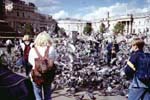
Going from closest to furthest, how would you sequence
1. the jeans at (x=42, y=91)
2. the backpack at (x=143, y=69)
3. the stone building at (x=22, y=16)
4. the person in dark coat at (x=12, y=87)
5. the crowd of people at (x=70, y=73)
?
the person in dark coat at (x=12, y=87)
the backpack at (x=143, y=69)
the crowd of people at (x=70, y=73)
the jeans at (x=42, y=91)
the stone building at (x=22, y=16)

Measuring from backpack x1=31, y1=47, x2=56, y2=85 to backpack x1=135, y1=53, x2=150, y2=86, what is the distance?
1.41 meters

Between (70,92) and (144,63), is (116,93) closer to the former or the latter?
(70,92)

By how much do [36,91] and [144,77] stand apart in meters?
1.84

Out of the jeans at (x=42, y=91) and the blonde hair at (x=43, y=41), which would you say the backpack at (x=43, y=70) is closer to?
the jeans at (x=42, y=91)

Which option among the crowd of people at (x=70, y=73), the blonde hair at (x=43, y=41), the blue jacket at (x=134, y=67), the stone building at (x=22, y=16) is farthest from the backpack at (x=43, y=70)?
the stone building at (x=22, y=16)

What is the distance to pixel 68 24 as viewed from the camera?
150625mm

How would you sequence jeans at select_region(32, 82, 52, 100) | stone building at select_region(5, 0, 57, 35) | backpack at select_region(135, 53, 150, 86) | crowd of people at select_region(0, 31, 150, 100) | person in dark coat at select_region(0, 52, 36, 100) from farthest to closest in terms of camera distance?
stone building at select_region(5, 0, 57, 35) → jeans at select_region(32, 82, 52, 100) → crowd of people at select_region(0, 31, 150, 100) → backpack at select_region(135, 53, 150, 86) → person in dark coat at select_region(0, 52, 36, 100)

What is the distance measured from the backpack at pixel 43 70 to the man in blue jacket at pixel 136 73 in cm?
126

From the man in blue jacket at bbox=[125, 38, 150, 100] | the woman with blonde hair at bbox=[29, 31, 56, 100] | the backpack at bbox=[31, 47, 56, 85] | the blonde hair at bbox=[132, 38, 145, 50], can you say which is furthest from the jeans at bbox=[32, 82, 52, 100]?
the blonde hair at bbox=[132, 38, 145, 50]

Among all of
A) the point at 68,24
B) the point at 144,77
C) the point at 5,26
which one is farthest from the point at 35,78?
the point at 68,24

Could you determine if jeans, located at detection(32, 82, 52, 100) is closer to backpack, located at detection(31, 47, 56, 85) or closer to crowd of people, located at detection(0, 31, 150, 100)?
crowd of people, located at detection(0, 31, 150, 100)

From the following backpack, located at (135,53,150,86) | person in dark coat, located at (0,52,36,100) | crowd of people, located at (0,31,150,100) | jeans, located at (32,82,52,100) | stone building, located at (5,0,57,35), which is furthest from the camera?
stone building, located at (5,0,57,35)

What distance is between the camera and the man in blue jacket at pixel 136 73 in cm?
668

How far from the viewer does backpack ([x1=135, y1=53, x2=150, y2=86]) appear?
6586mm
